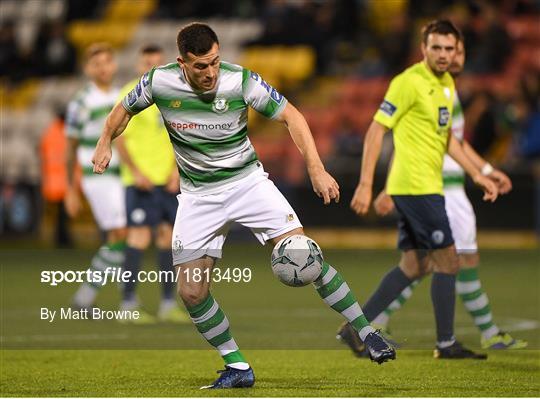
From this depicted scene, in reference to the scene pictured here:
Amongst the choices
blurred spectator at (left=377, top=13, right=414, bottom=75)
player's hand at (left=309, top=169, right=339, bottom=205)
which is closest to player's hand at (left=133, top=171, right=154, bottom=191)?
player's hand at (left=309, top=169, right=339, bottom=205)

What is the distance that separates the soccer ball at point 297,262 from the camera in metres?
7.80

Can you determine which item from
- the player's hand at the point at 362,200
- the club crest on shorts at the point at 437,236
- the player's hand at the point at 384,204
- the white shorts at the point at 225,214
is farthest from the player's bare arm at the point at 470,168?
the white shorts at the point at 225,214

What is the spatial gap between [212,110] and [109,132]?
60cm

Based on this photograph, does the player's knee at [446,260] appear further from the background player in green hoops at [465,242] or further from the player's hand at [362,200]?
the player's hand at [362,200]

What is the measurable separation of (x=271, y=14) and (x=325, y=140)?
3580 mm

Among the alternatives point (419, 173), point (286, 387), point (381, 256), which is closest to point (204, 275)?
point (286, 387)

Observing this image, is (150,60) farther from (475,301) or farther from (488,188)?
(488,188)

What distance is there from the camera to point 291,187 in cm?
2066

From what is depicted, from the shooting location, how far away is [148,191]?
12.2 meters

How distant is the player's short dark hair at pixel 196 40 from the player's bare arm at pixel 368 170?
159 centimetres

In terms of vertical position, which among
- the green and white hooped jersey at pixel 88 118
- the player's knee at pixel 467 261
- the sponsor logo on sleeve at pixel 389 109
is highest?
the sponsor logo on sleeve at pixel 389 109

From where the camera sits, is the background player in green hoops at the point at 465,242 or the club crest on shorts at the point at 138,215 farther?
the club crest on shorts at the point at 138,215

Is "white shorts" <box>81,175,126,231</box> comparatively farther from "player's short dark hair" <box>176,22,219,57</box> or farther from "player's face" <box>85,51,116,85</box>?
"player's short dark hair" <box>176,22,219,57</box>

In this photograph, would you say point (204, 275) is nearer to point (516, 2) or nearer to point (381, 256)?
point (381, 256)
